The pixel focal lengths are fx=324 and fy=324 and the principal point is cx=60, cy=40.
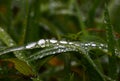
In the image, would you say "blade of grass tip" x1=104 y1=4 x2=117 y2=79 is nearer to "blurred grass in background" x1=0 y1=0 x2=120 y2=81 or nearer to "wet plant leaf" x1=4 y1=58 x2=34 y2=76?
"blurred grass in background" x1=0 y1=0 x2=120 y2=81

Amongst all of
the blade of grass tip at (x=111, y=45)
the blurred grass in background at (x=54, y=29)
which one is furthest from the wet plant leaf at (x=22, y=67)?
the blade of grass tip at (x=111, y=45)

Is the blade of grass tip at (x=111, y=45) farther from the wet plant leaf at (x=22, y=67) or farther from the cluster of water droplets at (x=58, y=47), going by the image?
the wet plant leaf at (x=22, y=67)

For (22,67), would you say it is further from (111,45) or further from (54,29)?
(54,29)

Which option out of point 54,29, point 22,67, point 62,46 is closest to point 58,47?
point 62,46

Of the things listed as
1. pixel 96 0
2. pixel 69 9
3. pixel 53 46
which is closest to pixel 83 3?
pixel 69 9

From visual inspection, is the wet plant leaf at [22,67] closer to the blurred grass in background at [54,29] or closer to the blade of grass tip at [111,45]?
the blurred grass in background at [54,29]

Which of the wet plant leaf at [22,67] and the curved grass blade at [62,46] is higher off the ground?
the curved grass blade at [62,46]

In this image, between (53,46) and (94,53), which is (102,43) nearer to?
(94,53)

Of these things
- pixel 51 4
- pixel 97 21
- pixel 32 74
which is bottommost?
pixel 32 74
